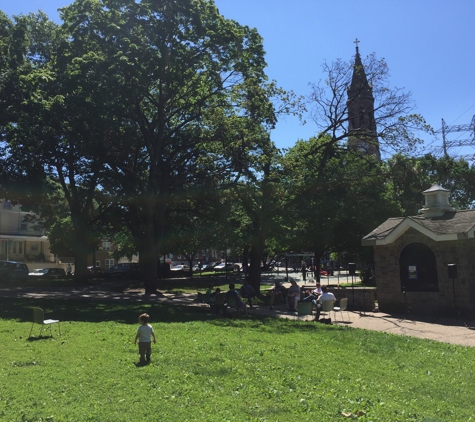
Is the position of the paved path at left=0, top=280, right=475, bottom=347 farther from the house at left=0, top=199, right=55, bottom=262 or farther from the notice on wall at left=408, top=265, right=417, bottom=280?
the house at left=0, top=199, right=55, bottom=262

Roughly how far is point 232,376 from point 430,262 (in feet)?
41.5

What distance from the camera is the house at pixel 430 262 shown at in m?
17.5

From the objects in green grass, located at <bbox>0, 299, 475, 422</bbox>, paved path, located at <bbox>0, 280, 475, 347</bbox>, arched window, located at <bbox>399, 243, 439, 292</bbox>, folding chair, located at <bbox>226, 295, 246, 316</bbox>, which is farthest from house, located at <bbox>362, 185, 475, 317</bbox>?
folding chair, located at <bbox>226, 295, 246, 316</bbox>

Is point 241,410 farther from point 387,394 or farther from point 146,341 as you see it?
point 146,341

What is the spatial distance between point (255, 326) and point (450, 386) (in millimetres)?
7634

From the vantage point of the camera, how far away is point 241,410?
6551 millimetres

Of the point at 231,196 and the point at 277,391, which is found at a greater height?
the point at 231,196

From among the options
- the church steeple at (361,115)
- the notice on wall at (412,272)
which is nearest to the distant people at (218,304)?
the notice on wall at (412,272)

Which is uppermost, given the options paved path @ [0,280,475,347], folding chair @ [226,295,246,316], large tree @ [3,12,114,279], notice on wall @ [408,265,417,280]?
large tree @ [3,12,114,279]

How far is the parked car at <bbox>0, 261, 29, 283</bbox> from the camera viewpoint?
112 feet

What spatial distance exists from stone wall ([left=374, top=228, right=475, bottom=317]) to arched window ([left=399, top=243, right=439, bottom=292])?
17 cm

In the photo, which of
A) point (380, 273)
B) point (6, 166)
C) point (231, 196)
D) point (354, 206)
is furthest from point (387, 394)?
point (6, 166)

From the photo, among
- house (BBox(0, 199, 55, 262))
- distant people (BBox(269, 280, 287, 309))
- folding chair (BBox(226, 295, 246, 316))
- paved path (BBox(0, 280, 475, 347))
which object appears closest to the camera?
paved path (BBox(0, 280, 475, 347))

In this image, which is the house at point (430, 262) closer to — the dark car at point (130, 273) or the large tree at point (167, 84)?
the large tree at point (167, 84)
